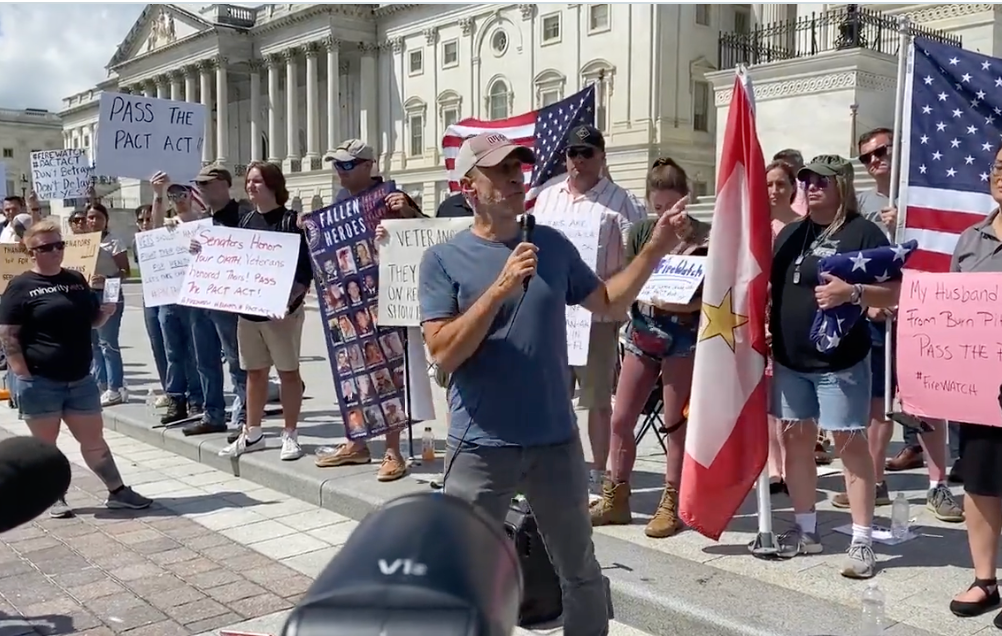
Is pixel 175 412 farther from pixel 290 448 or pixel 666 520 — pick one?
pixel 666 520

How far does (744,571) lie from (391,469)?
99.1 inches

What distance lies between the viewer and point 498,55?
54250 millimetres

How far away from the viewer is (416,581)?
106cm

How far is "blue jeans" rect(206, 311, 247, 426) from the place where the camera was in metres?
7.19

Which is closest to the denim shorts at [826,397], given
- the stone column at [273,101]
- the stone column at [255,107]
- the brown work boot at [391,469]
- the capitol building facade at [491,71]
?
the brown work boot at [391,469]

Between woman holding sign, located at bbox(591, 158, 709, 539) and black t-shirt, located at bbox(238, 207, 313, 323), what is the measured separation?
260 centimetres

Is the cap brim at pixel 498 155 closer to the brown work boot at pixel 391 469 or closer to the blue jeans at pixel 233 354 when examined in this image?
the brown work boot at pixel 391 469

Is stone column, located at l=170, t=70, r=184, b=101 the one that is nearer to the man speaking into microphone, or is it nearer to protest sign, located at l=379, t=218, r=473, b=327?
protest sign, located at l=379, t=218, r=473, b=327

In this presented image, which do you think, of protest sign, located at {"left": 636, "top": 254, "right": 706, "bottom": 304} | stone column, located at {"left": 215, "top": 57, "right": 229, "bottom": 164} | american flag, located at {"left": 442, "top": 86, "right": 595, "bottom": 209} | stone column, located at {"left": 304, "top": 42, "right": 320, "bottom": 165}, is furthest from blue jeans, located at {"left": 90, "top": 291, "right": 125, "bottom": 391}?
stone column, located at {"left": 215, "top": 57, "right": 229, "bottom": 164}

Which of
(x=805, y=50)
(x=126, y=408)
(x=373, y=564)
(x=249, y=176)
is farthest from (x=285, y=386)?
(x=805, y=50)

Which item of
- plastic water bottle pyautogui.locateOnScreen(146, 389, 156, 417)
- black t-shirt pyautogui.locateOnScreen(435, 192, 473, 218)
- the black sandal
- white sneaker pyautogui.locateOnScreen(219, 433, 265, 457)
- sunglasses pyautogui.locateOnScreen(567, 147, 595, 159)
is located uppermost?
sunglasses pyautogui.locateOnScreen(567, 147, 595, 159)

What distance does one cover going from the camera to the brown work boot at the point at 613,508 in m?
4.95

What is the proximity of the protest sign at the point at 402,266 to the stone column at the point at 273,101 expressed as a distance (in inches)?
2697

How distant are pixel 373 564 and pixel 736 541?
3898mm
